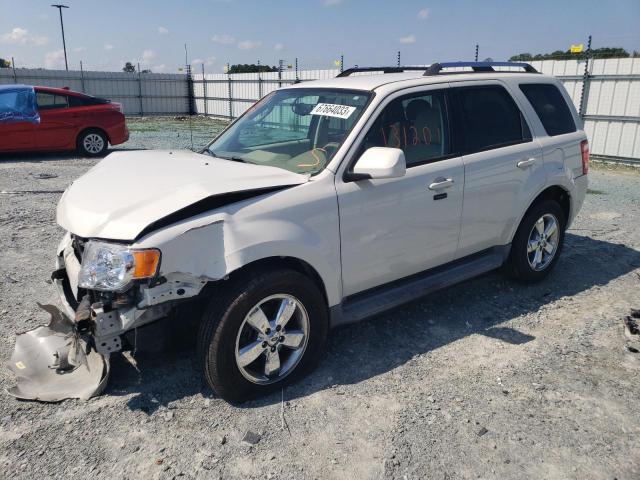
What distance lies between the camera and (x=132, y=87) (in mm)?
26625

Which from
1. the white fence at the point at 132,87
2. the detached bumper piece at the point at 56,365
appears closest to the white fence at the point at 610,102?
the detached bumper piece at the point at 56,365

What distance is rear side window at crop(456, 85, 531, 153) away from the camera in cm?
423

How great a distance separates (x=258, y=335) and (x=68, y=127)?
11261 millimetres

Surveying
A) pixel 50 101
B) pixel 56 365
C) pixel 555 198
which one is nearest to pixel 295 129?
pixel 56 365

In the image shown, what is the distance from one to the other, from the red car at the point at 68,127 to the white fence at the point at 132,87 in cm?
1408

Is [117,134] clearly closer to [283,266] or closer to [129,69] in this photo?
[283,266]

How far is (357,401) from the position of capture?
331 centimetres

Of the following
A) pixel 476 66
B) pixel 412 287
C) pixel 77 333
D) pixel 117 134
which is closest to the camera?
pixel 77 333

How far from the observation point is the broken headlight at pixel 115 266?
2729 millimetres

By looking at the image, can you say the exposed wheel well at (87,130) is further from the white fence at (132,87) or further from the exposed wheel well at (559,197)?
the white fence at (132,87)

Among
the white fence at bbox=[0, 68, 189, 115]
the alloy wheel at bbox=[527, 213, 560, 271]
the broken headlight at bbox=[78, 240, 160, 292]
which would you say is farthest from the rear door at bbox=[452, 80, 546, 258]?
the white fence at bbox=[0, 68, 189, 115]

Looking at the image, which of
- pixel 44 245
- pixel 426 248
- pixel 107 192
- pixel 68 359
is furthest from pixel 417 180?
pixel 44 245

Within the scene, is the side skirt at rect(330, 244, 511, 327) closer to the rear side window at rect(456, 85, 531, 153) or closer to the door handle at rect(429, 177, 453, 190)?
the door handle at rect(429, 177, 453, 190)

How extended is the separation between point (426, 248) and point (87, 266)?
2346mm
